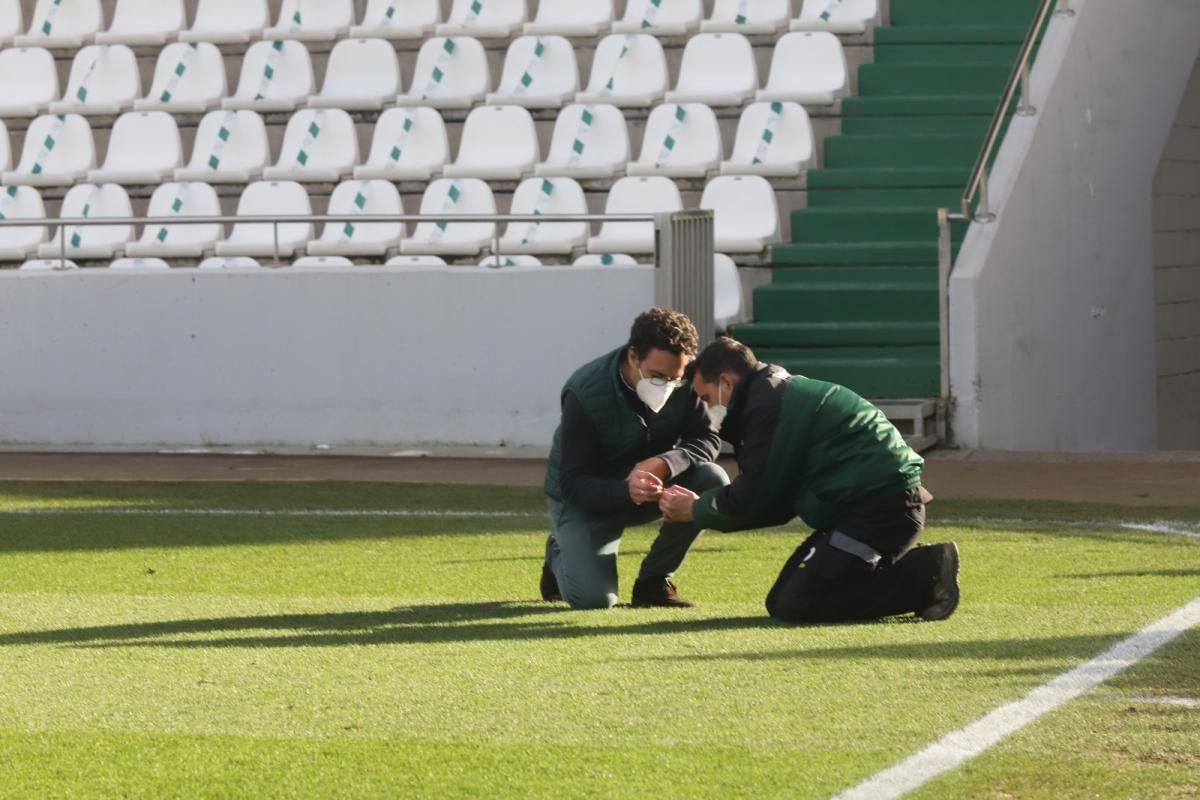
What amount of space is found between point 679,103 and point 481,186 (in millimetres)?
1862

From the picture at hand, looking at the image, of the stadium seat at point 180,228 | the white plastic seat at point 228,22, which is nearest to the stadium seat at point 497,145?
the stadium seat at point 180,228

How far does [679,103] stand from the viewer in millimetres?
18062

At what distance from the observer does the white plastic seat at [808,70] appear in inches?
704

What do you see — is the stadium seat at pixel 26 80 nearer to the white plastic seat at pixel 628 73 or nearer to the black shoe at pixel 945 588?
the white plastic seat at pixel 628 73

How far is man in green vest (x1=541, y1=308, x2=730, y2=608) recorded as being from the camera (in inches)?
307

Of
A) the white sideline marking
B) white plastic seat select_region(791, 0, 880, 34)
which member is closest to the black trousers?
the white sideline marking

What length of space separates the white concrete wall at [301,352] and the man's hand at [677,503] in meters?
7.27

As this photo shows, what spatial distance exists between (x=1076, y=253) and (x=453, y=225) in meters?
5.06

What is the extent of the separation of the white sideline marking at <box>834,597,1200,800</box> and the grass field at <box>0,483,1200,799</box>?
2.3 inches

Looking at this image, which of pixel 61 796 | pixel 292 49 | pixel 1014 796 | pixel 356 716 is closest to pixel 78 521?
pixel 356 716

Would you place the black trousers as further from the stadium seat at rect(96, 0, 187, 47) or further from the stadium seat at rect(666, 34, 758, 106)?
the stadium seat at rect(96, 0, 187, 47)

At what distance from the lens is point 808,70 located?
1820cm

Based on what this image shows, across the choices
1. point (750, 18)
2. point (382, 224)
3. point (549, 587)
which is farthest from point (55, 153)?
point (549, 587)

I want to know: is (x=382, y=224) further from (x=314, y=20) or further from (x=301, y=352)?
(x=314, y=20)
